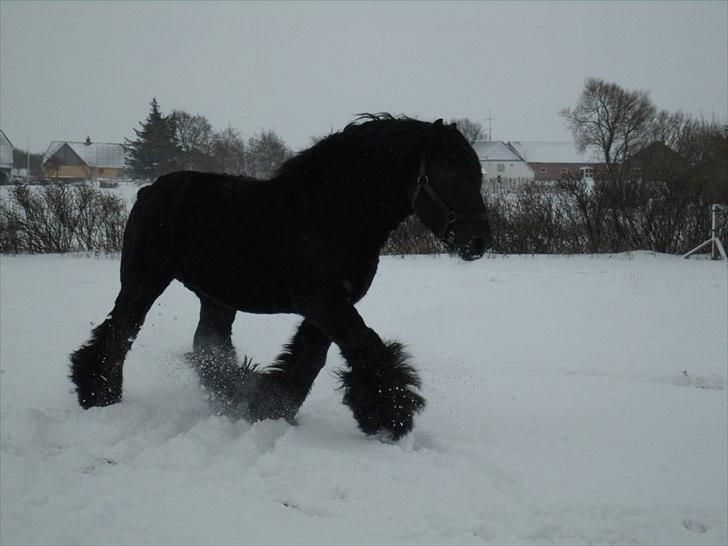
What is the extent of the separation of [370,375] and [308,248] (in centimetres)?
85

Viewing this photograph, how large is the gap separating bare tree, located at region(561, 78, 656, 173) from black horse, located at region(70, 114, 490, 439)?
46.3m

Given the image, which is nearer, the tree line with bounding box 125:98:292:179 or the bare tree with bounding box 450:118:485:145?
the bare tree with bounding box 450:118:485:145

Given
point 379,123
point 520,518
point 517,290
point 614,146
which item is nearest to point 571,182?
point 517,290

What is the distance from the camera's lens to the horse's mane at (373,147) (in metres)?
3.78

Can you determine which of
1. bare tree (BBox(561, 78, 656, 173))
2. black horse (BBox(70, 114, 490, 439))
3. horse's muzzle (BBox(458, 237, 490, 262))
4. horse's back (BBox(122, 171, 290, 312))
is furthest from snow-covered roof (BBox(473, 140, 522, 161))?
horse's muzzle (BBox(458, 237, 490, 262))

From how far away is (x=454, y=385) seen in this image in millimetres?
5418

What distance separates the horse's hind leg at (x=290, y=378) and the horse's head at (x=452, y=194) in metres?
1.15

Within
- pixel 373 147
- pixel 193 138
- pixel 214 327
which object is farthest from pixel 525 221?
pixel 193 138

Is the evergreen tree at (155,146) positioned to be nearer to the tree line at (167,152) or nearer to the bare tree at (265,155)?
the tree line at (167,152)

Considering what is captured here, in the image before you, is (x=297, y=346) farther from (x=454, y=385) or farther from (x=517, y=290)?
(x=517, y=290)

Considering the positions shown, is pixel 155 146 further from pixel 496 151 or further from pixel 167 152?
pixel 496 151

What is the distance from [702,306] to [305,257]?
23.0 ft

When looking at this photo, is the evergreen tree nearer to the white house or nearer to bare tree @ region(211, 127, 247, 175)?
bare tree @ region(211, 127, 247, 175)

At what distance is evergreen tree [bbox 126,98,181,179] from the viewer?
35938 millimetres
